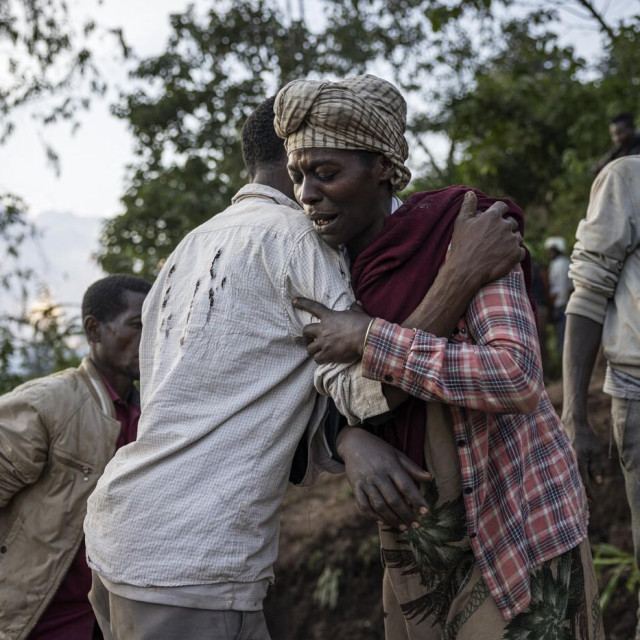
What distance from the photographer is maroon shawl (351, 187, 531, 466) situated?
1.96 metres

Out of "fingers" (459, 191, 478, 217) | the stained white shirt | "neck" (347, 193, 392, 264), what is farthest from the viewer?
"neck" (347, 193, 392, 264)

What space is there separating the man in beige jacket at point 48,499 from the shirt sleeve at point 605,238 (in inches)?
70.6

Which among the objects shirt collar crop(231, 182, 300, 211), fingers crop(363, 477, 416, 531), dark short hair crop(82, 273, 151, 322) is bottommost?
fingers crop(363, 477, 416, 531)

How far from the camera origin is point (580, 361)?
10.1ft

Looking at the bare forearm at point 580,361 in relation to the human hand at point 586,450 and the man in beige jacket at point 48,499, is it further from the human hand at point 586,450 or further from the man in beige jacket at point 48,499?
the man in beige jacket at point 48,499

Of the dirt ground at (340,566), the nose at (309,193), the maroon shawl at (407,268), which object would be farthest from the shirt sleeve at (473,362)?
the dirt ground at (340,566)

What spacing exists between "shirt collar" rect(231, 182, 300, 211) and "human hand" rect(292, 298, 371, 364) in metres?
0.43

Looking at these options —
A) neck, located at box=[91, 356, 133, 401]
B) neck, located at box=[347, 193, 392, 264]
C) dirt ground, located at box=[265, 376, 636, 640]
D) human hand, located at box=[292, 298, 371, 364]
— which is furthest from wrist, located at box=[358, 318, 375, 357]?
dirt ground, located at box=[265, 376, 636, 640]

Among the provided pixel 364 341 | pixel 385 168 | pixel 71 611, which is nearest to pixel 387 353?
pixel 364 341

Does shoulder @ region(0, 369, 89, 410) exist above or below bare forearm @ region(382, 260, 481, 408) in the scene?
below

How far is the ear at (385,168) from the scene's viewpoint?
2.05 m

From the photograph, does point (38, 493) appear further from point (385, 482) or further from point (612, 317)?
point (612, 317)

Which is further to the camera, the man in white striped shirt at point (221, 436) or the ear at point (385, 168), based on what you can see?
the ear at point (385, 168)

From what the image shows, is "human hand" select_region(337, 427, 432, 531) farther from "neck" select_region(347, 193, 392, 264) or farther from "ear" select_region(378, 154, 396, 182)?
"ear" select_region(378, 154, 396, 182)
